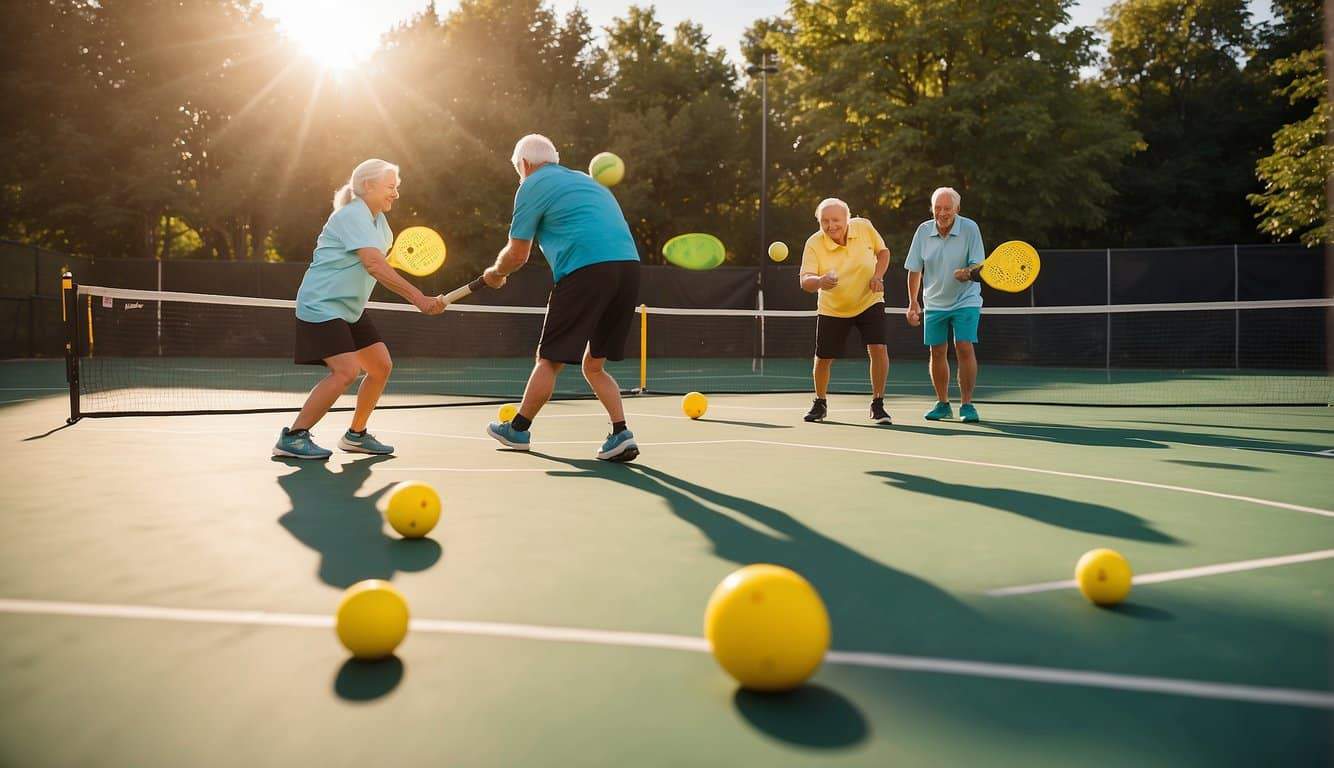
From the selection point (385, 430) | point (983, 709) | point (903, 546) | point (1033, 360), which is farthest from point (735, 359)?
point (983, 709)

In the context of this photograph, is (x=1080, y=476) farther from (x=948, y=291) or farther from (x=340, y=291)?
(x=340, y=291)

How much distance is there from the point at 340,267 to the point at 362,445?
120 cm

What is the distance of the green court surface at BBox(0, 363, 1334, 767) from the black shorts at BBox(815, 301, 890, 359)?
2888 millimetres

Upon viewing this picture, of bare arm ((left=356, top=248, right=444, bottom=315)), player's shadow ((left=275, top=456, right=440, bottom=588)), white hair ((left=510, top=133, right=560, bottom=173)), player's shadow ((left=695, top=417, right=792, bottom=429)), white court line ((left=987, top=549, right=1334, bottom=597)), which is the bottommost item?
white court line ((left=987, top=549, right=1334, bottom=597))

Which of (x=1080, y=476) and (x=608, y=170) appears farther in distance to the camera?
(x=608, y=170)

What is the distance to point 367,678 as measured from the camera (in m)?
2.54

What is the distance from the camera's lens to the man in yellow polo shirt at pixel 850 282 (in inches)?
360

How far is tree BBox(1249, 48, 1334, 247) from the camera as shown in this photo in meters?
22.8

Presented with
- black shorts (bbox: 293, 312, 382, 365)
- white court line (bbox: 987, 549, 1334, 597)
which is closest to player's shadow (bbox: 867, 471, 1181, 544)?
white court line (bbox: 987, 549, 1334, 597)

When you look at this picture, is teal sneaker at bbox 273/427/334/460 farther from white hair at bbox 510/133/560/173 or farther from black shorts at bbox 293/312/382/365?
white hair at bbox 510/133/560/173

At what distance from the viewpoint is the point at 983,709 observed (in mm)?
2344

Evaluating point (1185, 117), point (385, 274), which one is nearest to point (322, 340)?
point (385, 274)

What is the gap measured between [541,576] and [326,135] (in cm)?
3603

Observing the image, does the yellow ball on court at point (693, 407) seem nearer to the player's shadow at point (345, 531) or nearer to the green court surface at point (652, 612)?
the green court surface at point (652, 612)
